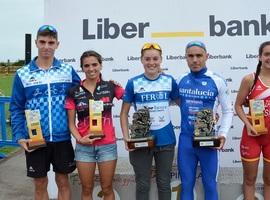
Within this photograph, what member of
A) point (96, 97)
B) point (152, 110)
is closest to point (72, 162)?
point (96, 97)

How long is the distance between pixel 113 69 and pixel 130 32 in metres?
0.56

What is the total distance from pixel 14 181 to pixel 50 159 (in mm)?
2576

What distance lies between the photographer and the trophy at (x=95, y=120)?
357cm

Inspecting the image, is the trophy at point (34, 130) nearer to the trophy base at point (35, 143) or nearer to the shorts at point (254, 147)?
the trophy base at point (35, 143)

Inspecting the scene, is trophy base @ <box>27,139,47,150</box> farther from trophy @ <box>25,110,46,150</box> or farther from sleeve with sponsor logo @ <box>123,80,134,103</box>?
sleeve with sponsor logo @ <box>123,80,134,103</box>

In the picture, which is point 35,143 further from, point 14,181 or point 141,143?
point 14,181

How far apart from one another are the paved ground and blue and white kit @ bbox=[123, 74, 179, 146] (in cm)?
246

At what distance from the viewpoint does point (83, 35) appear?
5191 millimetres

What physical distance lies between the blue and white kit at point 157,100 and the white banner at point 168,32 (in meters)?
1.46

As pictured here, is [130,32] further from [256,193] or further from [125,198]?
[256,193]

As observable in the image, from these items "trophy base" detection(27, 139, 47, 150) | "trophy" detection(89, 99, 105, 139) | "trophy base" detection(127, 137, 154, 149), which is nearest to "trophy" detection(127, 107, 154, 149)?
"trophy base" detection(127, 137, 154, 149)

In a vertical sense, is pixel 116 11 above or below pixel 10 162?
above

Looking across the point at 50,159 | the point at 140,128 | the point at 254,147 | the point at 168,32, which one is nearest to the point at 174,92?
the point at 140,128

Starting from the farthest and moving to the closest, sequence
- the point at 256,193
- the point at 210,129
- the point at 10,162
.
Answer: the point at 10,162
the point at 256,193
the point at 210,129
